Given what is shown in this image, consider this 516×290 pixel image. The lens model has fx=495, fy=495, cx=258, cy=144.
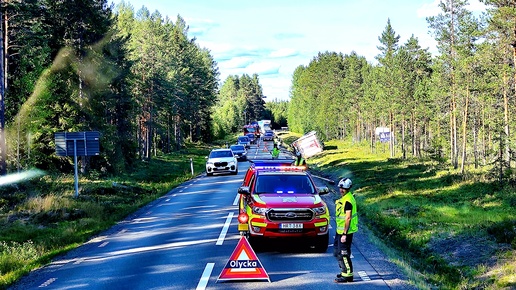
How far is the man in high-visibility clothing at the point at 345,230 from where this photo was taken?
8.63m

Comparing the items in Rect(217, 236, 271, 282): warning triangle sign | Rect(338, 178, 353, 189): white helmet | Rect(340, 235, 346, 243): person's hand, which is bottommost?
Rect(217, 236, 271, 282): warning triangle sign

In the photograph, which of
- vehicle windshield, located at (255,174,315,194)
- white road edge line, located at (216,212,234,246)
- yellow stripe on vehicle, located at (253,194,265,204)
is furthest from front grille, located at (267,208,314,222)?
white road edge line, located at (216,212,234,246)

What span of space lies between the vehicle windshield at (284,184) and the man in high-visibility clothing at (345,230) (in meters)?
3.26

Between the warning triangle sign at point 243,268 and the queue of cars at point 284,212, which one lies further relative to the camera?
the queue of cars at point 284,212

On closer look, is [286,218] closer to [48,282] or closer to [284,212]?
[284,212]

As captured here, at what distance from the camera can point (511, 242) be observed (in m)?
12.0

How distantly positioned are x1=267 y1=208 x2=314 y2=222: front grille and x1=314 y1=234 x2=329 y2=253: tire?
2.03 feet

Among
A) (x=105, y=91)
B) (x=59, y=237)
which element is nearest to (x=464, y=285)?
(x=59, y=237)

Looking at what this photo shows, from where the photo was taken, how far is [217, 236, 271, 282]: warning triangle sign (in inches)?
344

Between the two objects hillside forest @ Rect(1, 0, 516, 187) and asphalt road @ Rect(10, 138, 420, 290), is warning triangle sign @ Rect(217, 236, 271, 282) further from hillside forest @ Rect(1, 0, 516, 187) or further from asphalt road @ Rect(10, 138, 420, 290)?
hillside forest @ Rect(1, 0, 516, 187)

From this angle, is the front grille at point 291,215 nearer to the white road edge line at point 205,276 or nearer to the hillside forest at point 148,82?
the white road edge line at point 205,276

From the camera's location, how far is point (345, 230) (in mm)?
8680

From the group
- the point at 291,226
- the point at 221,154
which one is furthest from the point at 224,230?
the point at 221,154

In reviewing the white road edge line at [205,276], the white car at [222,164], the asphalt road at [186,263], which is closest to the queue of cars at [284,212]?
the asphalt road at [186,263]
